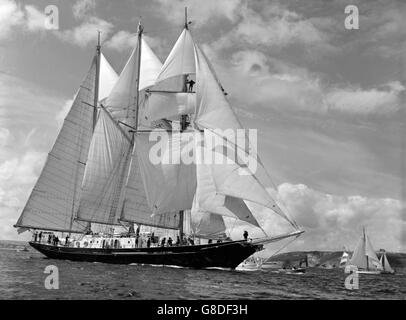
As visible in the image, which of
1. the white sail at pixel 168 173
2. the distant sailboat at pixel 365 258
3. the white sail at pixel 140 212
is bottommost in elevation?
the distant sailboat at pixel 365 258

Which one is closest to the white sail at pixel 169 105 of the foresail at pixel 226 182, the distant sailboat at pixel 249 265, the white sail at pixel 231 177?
the foresail at pixel 226 182

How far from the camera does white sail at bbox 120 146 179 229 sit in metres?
69.8

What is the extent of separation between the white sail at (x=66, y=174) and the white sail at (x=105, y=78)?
193 inches

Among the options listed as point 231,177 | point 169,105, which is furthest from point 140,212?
point 231,177

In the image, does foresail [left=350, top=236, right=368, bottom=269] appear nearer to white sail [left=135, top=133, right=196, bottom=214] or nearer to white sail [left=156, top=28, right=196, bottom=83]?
white sail [left=135, top=133, right=196, bottom=214]

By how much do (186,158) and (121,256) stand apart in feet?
53.9

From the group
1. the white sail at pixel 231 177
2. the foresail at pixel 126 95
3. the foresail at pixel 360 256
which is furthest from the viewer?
the foresail at pixel 360 256

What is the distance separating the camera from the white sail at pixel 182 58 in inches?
2628

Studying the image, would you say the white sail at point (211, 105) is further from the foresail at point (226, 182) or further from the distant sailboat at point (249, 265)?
the distant sailboat at point (249, 265)

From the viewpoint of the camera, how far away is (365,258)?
107 meters

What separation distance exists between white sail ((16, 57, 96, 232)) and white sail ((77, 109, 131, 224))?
2.96 metres

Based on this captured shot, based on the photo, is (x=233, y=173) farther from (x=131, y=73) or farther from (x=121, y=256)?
(x=131, y=73)

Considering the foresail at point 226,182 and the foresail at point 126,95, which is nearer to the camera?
the foresail at point 226,182

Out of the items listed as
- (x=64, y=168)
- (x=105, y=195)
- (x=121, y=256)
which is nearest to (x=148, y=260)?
(x=121, y=256)
